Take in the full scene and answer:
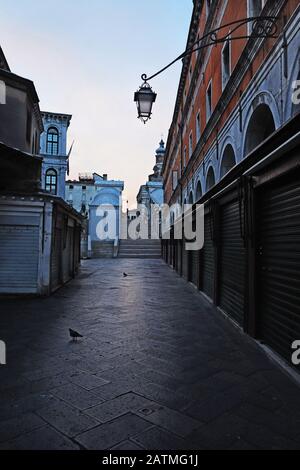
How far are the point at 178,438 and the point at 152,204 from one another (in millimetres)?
51419

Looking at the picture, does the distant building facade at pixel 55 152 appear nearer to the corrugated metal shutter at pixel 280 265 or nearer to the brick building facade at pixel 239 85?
the brick building facade at pixel 239 85

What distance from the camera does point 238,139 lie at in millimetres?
8844

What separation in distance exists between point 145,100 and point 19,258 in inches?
218

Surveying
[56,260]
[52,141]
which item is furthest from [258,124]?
[52,141]

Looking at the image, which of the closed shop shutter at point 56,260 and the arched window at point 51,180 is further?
the arched window at point 51,180

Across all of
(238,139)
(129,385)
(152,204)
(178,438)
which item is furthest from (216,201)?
(152,204)

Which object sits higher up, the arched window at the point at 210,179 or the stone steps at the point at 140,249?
the arched window at the point at 210,179

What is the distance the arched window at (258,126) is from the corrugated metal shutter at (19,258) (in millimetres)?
6302

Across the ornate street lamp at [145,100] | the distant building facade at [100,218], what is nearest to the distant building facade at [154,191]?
the distant building facade at [100,218]

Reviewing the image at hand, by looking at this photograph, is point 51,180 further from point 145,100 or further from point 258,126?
point 258,126

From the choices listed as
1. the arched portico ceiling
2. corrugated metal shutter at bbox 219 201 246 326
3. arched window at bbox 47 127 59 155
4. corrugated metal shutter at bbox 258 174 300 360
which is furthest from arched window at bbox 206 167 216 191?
arched window at bbox 47 127 59 155

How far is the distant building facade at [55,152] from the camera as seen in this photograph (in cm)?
3919

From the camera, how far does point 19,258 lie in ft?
30.8

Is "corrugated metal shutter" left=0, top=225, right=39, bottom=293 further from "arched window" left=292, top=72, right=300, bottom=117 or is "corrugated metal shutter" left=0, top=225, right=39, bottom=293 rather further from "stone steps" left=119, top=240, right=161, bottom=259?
"stone steps" left=119, top=240, right=161, bottom=259
